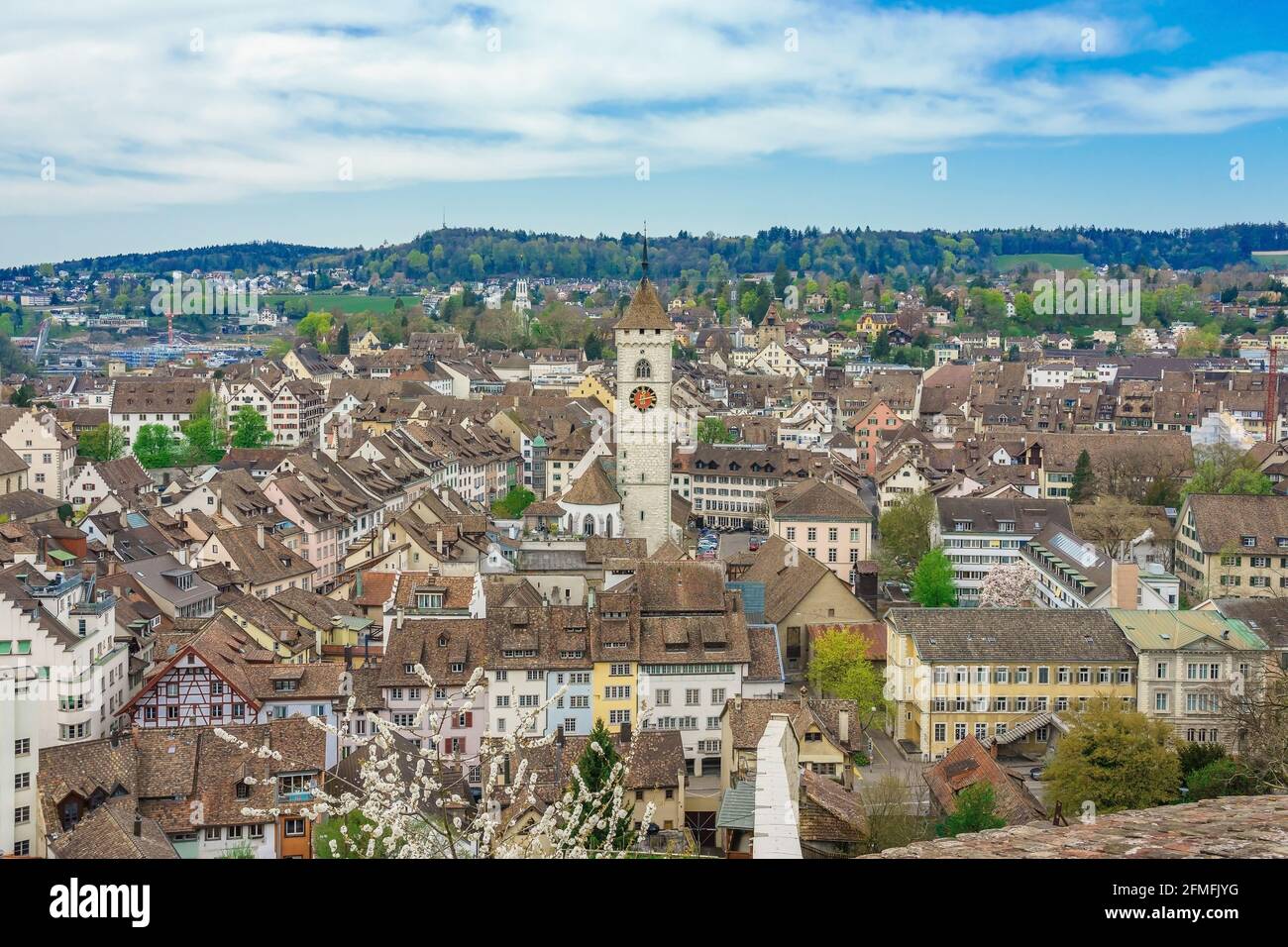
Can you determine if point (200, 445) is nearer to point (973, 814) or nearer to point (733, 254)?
point (973, 814)

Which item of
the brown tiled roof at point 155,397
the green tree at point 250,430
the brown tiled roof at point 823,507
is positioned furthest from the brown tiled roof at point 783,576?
the brown tiled roof at point 155,397

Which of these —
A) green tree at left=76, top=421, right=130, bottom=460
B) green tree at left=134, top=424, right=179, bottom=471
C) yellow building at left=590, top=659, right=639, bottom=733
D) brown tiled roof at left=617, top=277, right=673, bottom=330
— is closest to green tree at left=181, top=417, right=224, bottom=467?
green tree at left=134, top=424, right=179, bottom=471

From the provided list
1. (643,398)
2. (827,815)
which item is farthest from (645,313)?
(827,815)

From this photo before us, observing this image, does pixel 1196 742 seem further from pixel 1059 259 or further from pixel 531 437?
pixel 1059 259

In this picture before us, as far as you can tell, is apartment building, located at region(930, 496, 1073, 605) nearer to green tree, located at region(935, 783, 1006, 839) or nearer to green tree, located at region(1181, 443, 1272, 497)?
green tree, located at region(1181, 443, 1272, 497)

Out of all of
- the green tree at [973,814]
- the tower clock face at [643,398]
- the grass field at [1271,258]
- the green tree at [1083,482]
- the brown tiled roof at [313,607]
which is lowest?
the green tree at [973,814]

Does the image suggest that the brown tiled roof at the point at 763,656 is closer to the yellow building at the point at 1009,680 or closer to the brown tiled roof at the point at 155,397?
the yellow building at the point at 1009,680

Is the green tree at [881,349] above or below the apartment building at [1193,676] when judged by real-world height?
above
